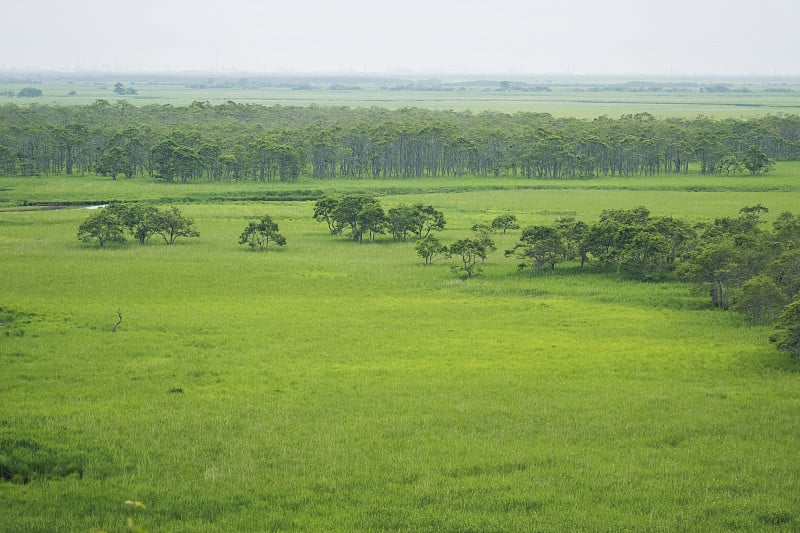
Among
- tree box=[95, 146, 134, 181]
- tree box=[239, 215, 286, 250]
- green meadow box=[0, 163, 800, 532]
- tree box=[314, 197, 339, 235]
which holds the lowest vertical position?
green meadow box=[0, 163, 800, 532]

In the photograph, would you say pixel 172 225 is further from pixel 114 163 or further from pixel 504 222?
pixel 114 163

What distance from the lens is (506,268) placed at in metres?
46.8

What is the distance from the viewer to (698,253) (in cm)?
3819

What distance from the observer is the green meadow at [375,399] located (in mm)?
16672

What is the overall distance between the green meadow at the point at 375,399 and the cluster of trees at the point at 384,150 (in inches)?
1609

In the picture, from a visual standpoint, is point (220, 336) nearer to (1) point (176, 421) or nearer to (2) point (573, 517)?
(1) point (176, 421)

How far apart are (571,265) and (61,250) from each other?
101 feet

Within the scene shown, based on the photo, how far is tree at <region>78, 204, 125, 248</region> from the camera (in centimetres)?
5250

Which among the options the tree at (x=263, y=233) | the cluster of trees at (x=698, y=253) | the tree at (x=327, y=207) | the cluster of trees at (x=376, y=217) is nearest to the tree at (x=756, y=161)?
the cluster of trees at (x=698, y=253)

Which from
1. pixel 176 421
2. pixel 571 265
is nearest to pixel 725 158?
pixel 571 265

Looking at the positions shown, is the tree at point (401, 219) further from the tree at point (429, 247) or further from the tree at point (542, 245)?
the tree at point (542, 245)

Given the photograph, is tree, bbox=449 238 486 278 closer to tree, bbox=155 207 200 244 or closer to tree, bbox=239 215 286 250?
tree, bbox=239 215 286 250

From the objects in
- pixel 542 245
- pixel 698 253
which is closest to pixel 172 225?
pixel 542 245

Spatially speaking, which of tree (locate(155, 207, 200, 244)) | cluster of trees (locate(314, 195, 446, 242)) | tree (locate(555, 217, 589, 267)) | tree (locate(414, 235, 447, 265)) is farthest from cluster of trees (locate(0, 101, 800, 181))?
tree (locate(555, 217, 589, 267))
